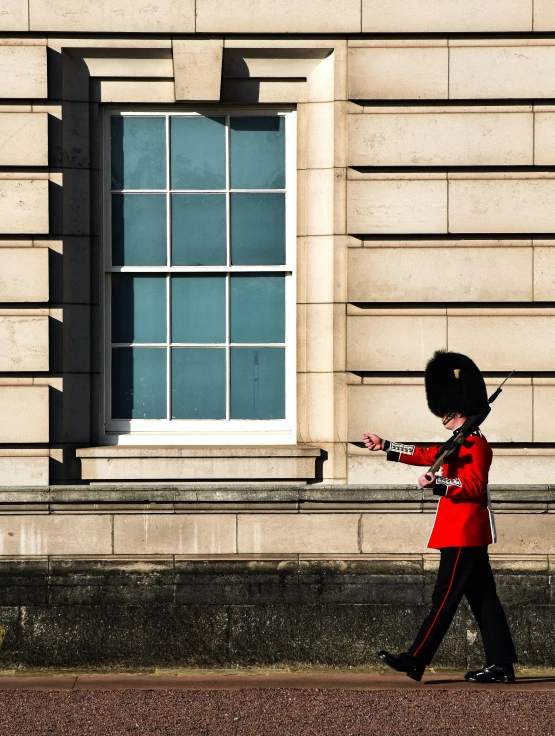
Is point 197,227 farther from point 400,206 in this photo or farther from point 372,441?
point 372,441

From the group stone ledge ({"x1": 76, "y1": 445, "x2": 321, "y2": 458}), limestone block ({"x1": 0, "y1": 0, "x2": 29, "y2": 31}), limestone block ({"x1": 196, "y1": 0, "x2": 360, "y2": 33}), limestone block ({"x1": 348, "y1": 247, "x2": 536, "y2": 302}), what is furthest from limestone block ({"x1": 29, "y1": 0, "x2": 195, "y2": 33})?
stone ledge ({"x1": 76, "y1": 445, "x2": 321, "y2": 458})

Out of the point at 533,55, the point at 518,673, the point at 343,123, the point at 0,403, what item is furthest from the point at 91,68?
the point at 518,673

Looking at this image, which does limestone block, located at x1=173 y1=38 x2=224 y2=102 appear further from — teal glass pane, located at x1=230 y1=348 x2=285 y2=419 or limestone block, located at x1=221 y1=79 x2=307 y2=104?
teal glass pane, located at x1=230 y1=348 x2=285 y2=419

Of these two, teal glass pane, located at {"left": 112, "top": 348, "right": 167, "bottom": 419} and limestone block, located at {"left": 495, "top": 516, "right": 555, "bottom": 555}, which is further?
teal glass pane, located at {"left": 112, "top": 348, "right": 167, "bottom": 419}

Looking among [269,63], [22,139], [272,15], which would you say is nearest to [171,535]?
[22,139]

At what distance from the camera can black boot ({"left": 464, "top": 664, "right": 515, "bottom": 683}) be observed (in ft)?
21.1

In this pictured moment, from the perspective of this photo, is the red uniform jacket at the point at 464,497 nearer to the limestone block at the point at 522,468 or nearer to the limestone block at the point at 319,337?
the limestone block at the point at 522,468

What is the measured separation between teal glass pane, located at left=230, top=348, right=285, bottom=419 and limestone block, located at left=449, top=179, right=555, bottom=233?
5.27 feet

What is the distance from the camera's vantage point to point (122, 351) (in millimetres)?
7871

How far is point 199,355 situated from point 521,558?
2.64 meters

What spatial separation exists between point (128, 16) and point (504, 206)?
289cm

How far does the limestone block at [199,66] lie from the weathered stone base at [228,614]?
323cm

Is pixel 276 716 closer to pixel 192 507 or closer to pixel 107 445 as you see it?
pixel 192 507

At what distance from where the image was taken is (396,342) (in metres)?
7.50
